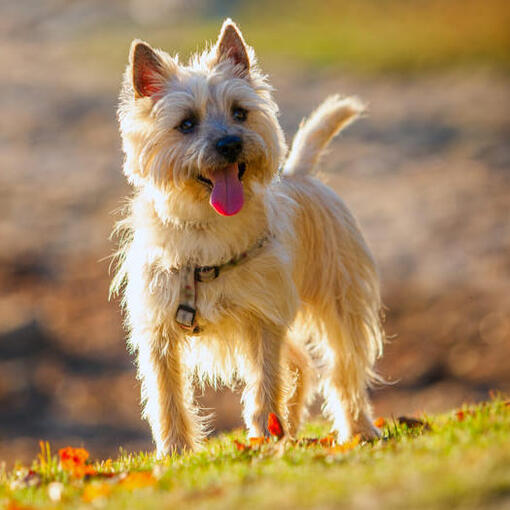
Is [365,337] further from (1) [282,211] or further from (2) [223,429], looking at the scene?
(2) [223,429]

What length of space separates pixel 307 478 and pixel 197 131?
196 cm

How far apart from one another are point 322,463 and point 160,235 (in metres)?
1.56

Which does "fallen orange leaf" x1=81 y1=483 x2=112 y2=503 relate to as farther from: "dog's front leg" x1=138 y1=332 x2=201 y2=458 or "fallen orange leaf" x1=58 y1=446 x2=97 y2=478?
"dog's front leg" x1=138 y1=332 x2=201 y2=458

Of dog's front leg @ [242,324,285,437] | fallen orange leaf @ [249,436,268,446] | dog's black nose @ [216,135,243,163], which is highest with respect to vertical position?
dog's black nose @ [216,135,243,163]

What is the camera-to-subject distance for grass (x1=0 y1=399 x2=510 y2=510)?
97.3 inches

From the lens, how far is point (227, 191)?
4172 millimetres

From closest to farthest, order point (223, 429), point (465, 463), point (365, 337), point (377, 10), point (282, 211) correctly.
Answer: point (465, 463), point (282, 211), point (365, 337), point (223, 429), point (377, 10)

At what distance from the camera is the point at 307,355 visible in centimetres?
546

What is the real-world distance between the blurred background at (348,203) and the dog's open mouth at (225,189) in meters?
1.18

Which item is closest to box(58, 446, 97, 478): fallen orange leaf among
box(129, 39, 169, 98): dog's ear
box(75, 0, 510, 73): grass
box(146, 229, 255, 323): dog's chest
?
box(146, 229, 255, 323): dog's chest

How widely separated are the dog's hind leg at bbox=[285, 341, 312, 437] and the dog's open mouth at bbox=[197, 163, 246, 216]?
1432 mm

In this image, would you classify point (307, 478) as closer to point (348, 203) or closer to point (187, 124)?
point (187, 124)

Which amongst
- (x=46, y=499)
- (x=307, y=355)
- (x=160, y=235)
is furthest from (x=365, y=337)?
(x=46, y=499)

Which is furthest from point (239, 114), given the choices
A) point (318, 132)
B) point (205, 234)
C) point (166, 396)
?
point (166, 396)
